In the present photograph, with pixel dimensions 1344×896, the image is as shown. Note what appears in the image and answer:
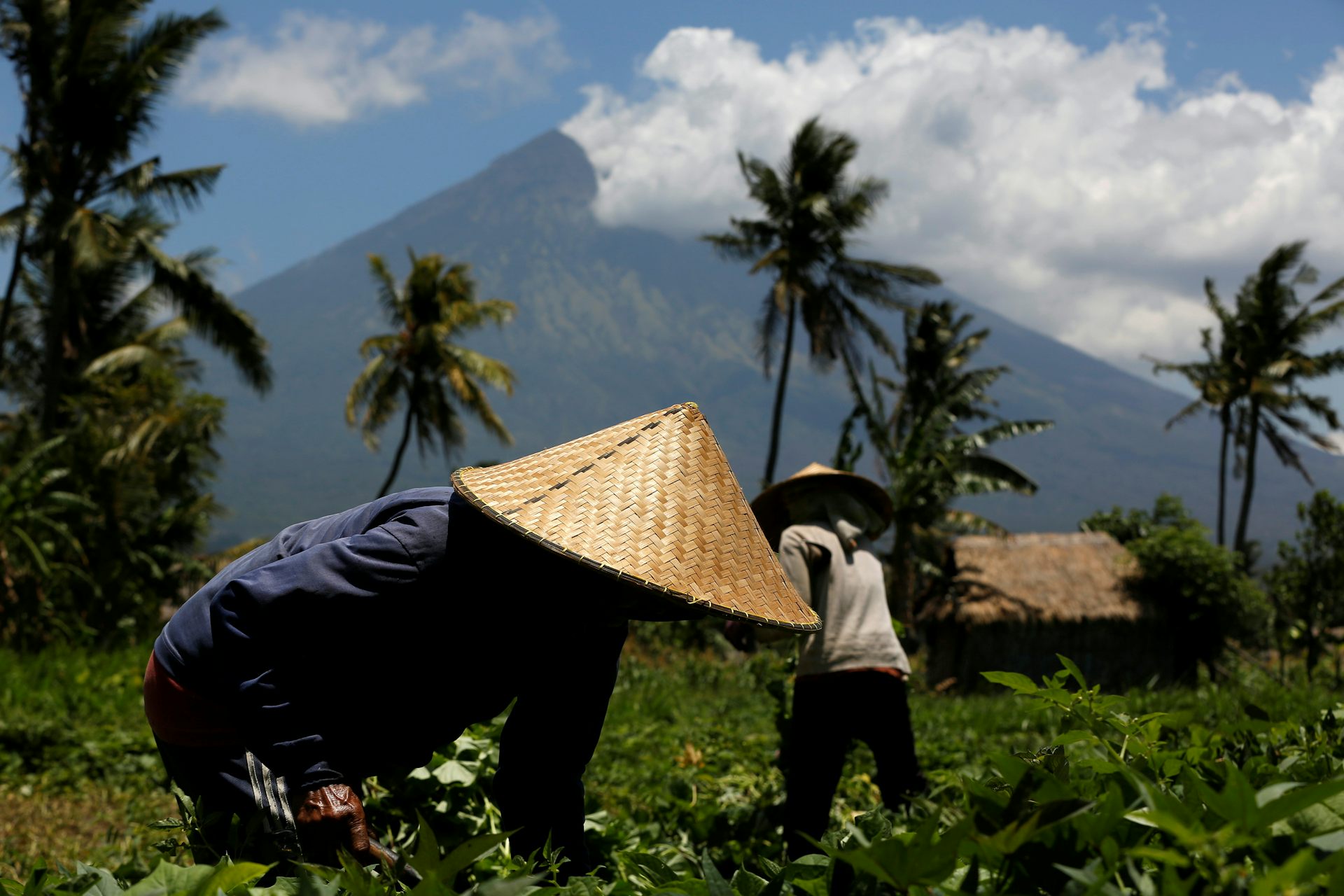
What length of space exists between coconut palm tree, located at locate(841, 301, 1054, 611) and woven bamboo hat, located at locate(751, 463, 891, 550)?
2.73m

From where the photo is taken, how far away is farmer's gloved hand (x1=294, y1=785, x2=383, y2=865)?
1.83 meters

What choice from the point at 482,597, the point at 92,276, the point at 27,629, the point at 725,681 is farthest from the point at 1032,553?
the point at 92,276

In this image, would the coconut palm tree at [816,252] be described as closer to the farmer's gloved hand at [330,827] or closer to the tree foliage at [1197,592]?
the tree foliage at [1197,592]

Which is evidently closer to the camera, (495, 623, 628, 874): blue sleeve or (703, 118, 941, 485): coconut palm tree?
Answer: (495, 623, 628, 874): blue sleeve

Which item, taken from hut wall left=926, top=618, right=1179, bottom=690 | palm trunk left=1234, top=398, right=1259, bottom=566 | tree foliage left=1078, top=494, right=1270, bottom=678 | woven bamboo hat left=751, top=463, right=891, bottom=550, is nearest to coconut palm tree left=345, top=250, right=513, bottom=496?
hut wall left=926, top=618, right=1179, bottom=690

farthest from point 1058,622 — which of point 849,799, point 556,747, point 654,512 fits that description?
point 654,512

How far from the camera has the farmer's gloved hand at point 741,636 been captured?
11.0ft

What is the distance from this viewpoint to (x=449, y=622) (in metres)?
2.05

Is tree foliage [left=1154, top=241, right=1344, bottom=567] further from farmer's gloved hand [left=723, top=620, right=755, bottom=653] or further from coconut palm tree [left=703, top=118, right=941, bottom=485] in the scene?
farmer's gloved hand [left=723, top=620, right=755, bottom=653]

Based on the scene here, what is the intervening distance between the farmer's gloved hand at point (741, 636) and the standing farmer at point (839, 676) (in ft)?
1.31

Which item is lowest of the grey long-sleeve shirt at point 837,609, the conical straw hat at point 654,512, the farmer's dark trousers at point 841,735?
the farmer's dark trousers at point 841,735

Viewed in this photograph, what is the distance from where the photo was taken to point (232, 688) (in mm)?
1906

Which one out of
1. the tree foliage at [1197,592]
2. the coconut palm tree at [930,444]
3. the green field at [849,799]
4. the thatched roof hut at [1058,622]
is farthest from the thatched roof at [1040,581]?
the green field at [849,799]

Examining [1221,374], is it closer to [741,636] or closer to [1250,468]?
[1250,468]
